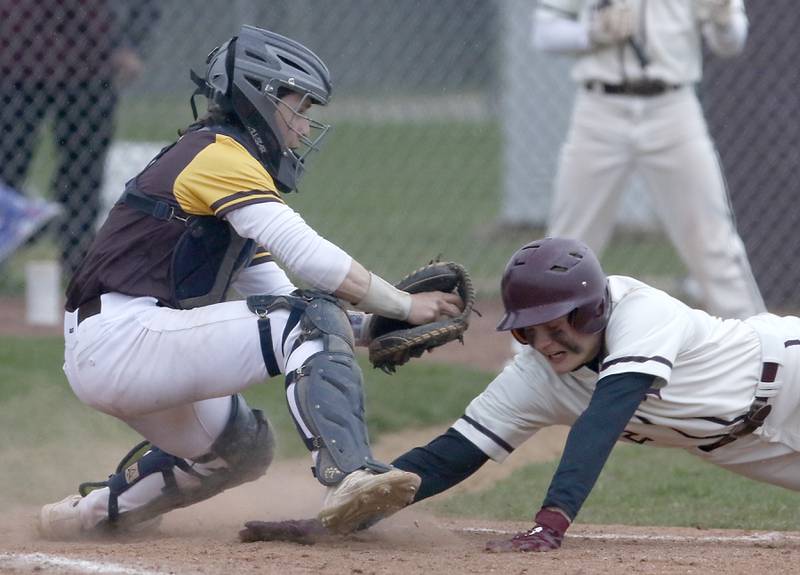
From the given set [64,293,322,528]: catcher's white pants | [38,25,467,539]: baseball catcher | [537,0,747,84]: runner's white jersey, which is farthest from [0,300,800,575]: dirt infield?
[537,0,747,84]: runner's white jersey

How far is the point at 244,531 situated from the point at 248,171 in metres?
1.08

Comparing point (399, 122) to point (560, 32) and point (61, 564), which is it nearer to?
point (560, 32)

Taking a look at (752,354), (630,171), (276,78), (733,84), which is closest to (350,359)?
(276,78)

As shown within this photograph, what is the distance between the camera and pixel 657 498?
17.8 ft

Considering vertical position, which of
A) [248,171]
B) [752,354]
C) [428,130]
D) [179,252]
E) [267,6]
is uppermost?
[248,171]

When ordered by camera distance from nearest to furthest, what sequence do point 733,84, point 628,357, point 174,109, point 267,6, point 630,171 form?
1. point 628,357
2. point 630,171
3. point 733,84
4. point 267,6
5. point 174,109

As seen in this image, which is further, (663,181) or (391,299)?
(663,181)

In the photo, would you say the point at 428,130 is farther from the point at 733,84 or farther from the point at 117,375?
the point at 117,375

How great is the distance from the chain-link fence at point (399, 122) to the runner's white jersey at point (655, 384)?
14.8 feet

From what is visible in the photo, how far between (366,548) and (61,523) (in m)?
1.18

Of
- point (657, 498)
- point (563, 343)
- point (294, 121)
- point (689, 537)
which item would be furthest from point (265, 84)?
point (657, 498)

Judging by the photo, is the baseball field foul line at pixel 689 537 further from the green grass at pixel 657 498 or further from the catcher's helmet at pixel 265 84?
the catcher's helmet at pixel 265 84

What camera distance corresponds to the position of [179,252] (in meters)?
4.14

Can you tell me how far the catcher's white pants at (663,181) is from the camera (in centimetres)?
664
